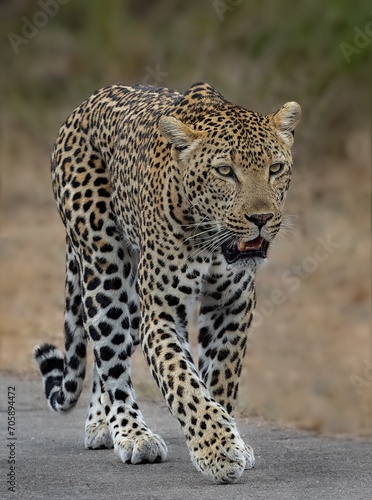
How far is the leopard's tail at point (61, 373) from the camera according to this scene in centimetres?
881

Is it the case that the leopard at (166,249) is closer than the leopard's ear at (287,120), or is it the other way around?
the leopard at (166,249)

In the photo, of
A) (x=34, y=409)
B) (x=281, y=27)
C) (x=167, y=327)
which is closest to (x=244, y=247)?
(x=167, y=327)

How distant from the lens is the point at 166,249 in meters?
7.60

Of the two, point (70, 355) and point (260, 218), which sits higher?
point (260, 218)

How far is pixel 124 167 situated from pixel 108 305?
0.79 meters

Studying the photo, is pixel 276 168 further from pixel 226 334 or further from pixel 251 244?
pixel 226 334
